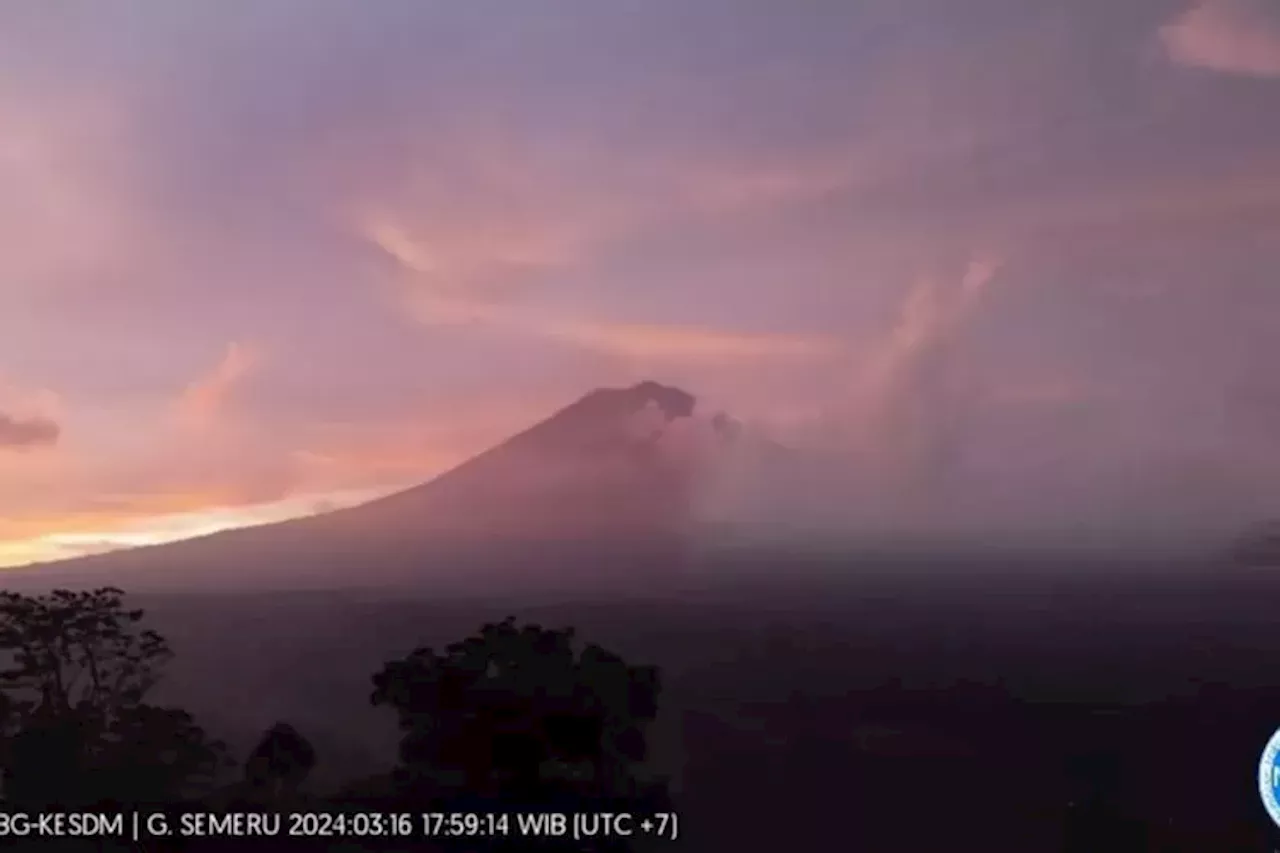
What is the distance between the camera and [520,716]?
99.3 inches

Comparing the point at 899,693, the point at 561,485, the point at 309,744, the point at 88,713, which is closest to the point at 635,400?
the point at 561,485

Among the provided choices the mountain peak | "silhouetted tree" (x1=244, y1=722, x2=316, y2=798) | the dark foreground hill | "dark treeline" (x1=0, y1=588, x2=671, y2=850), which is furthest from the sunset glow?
"silhouetted tree" (x1=244, y1=722, x2=316, y2=798)

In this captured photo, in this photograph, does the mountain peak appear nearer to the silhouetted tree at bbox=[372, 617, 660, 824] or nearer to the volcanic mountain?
the volcanic mountain

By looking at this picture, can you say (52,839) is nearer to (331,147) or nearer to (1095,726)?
(331,147)

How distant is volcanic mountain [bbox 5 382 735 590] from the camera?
2.55 m

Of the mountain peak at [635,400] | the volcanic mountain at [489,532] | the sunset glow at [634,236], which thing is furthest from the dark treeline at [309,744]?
the mountain peak at [635,400]

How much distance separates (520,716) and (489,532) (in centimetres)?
44

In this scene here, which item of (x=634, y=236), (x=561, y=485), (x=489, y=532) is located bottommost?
(x=489, y=532)

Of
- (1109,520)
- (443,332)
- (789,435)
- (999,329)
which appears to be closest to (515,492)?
(443,332)

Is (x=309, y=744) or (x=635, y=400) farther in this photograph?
(x=635, y=400)

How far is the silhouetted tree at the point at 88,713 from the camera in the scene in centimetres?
250

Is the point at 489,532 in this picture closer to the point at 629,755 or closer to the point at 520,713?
the point at 520,713

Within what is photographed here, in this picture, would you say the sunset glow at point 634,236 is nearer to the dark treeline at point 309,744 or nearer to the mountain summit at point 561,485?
the mountain summit at point 561,485

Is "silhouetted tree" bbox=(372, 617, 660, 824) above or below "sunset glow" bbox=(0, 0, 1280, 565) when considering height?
below
